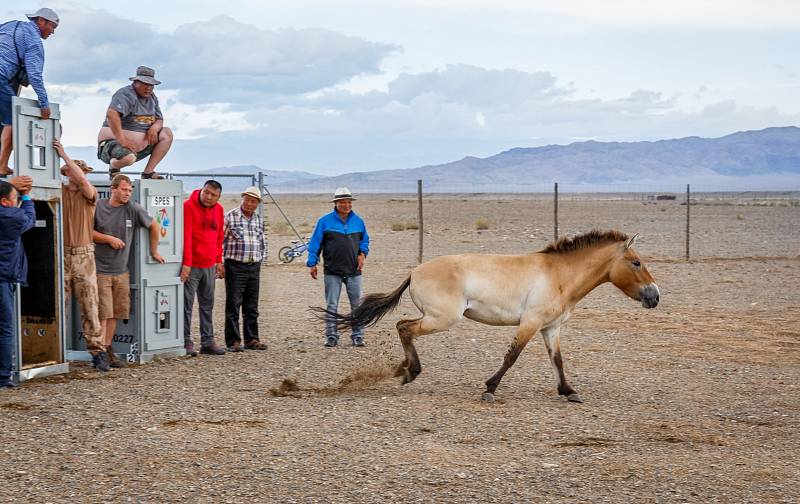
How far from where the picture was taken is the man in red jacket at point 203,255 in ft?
39.0

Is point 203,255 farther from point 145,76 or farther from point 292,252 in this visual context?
point 292,252

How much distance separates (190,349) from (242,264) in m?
1.23

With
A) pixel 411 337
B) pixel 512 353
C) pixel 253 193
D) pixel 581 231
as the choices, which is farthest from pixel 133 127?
pixel 581 231

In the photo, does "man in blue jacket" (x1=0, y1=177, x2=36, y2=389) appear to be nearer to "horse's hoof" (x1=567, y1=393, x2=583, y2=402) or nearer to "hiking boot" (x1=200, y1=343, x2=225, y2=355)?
"hiking boot" (x1=200, y1=343, x2=225, y2=355)

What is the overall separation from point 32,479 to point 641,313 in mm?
11568

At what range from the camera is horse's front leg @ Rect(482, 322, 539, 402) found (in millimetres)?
9438

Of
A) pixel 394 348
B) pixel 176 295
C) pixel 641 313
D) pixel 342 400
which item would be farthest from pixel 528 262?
pixel 641 313

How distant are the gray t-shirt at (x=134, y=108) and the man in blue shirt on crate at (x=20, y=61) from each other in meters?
1.27

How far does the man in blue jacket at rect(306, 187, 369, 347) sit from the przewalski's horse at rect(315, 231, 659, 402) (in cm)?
279

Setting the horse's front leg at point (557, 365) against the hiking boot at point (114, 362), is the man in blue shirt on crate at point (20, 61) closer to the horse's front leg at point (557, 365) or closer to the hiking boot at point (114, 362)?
the hiking boot at point (114, 362)

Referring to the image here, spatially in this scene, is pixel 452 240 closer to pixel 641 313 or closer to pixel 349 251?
pixel 641 313

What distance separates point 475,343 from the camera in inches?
525

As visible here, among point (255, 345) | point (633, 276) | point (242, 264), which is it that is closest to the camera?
point (633, 276)

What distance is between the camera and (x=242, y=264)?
1243 centimetres
